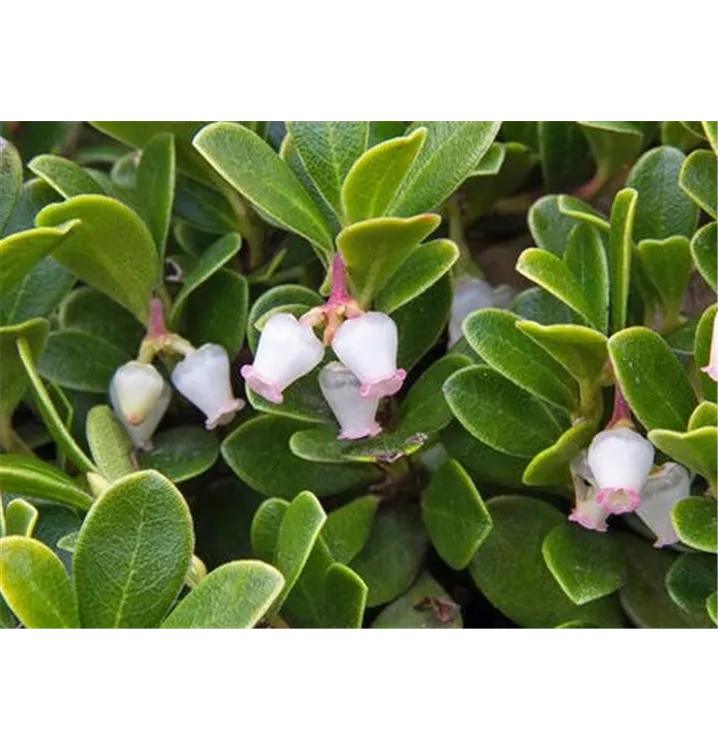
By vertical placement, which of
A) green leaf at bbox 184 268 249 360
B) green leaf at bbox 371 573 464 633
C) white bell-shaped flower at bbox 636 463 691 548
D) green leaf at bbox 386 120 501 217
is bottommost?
green leaf at bbox 371 573 464 633

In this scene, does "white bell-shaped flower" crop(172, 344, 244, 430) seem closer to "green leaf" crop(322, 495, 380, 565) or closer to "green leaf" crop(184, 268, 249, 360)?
"green leaf" crop(184, 268, 249, 360)

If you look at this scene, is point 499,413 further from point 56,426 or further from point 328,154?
point 56,426

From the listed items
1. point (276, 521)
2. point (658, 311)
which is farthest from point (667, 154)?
point (276, 521)

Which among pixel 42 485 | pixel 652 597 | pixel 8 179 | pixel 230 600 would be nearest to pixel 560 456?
pixel 652 597

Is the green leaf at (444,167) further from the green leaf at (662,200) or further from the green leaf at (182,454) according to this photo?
the green leaf at (182,454)

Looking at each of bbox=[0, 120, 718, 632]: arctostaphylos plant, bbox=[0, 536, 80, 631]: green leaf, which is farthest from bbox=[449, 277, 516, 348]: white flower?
bbox=[0, 536, 80, 631]: green leaf

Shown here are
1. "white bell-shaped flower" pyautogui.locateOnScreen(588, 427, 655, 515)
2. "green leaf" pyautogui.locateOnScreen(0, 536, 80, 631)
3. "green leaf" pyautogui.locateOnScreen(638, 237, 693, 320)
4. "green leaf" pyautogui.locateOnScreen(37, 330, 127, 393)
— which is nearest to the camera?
"green leaf" pyautogui.locateOnScreen(0, 536, 80, 631)

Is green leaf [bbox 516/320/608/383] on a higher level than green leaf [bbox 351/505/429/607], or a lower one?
higher
